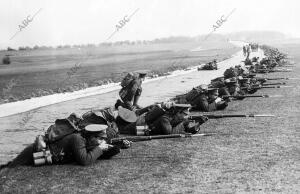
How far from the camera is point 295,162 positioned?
9648 millimetres

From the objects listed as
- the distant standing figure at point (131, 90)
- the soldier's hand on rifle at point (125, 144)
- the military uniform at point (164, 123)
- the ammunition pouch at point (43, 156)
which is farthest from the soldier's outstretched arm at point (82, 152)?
the distant standing figure at point (131, 90)

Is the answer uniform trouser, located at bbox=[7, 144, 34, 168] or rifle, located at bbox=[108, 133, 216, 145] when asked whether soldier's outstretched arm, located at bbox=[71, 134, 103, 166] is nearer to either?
rifle, located at bbox=[108, 133, 216, 145]

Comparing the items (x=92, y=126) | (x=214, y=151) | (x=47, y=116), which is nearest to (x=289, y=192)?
(x=214, y=151)

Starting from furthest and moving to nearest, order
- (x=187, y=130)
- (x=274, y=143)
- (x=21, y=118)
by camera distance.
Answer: (x=21, y=118), (x=187, y=130), (x=274, y=143)

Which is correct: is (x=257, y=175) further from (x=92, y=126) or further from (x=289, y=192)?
(x=92, y=126)

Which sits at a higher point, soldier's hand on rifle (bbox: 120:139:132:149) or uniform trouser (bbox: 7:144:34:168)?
soldier's hand on rifle (bbox: 120:139:132:149)

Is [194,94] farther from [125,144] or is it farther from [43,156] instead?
[43,156]

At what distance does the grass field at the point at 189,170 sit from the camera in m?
8.41

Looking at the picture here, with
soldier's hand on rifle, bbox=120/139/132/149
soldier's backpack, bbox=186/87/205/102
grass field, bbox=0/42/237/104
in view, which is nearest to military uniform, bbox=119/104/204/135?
soldier's hand on rifle, bbox=120/139/132/149

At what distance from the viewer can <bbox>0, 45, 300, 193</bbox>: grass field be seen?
8406 mm

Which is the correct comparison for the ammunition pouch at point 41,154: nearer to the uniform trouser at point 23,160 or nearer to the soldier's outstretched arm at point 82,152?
the uniform trouser at point 23,160

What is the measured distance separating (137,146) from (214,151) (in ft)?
6.86

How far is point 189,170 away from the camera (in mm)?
9422

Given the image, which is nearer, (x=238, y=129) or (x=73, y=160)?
(x=73, y=160)
